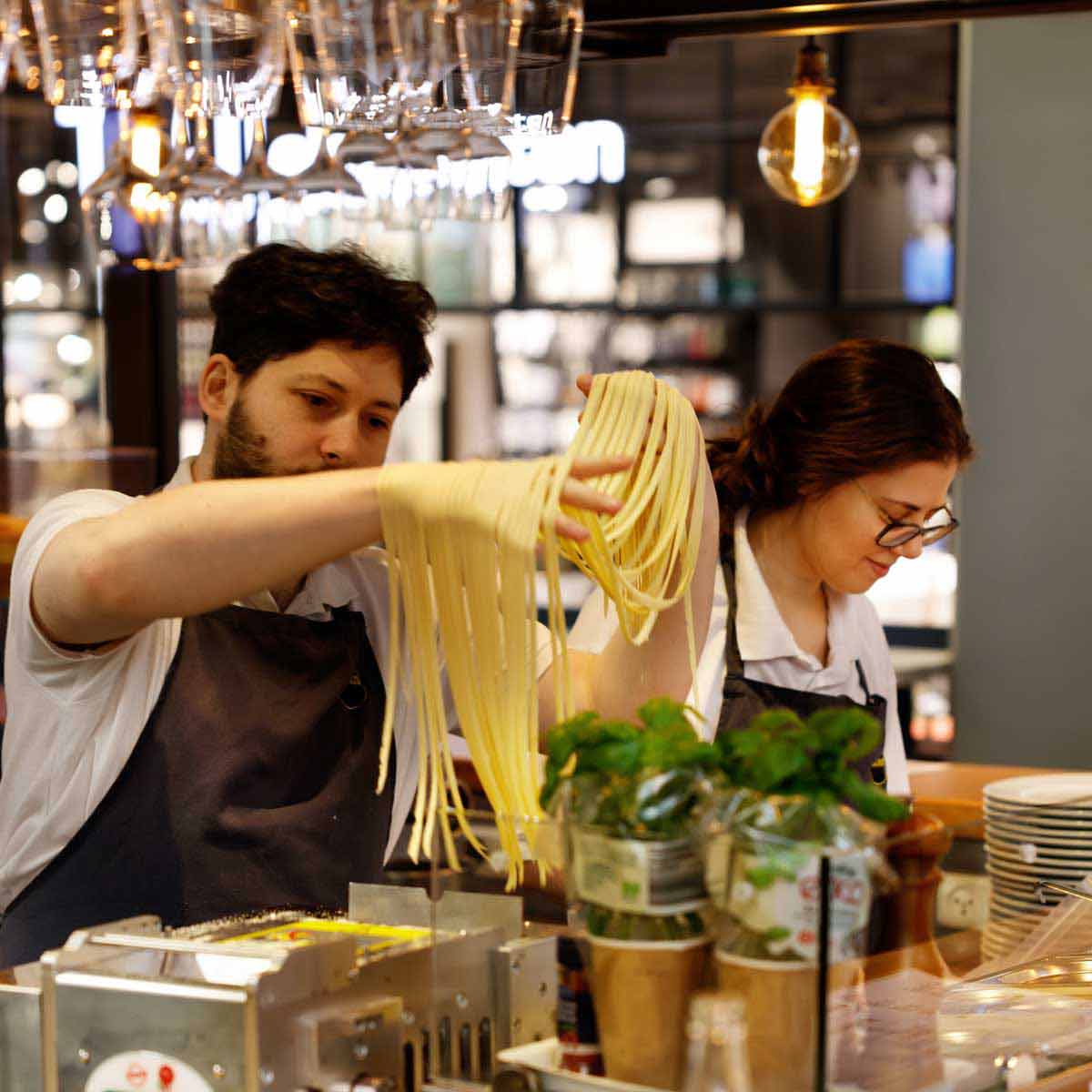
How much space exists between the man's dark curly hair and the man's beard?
62 mm

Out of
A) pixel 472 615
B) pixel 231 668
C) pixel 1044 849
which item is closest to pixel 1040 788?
pixel 1044 849

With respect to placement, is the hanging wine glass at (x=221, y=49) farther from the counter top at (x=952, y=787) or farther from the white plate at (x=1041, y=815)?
the counter top at (x=952, y=787)

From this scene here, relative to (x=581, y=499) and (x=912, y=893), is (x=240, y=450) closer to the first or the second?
(x=581, y=499)

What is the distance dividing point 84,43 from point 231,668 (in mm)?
773

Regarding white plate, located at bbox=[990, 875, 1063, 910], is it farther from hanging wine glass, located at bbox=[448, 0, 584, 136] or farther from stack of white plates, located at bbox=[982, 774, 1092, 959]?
hanging wine glass, located at bbox=[448, 0, 584, 136]

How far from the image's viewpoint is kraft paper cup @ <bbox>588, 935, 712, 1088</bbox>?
120cm

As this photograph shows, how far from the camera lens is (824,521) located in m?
2.65

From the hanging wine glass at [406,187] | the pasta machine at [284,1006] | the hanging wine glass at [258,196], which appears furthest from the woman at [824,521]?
the pasta machine at [284,1006]

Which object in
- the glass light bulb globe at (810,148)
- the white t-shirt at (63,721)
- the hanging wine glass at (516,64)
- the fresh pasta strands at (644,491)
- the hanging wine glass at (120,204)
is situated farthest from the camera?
the glass light bulb globe at (810,148)

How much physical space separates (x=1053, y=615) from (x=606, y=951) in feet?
14.0

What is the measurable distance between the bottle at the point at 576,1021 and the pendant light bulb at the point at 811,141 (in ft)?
8.40

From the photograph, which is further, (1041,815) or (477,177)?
(477,177)

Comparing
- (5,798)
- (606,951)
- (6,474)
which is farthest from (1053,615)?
(606,951)

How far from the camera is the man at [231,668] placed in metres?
1.67
